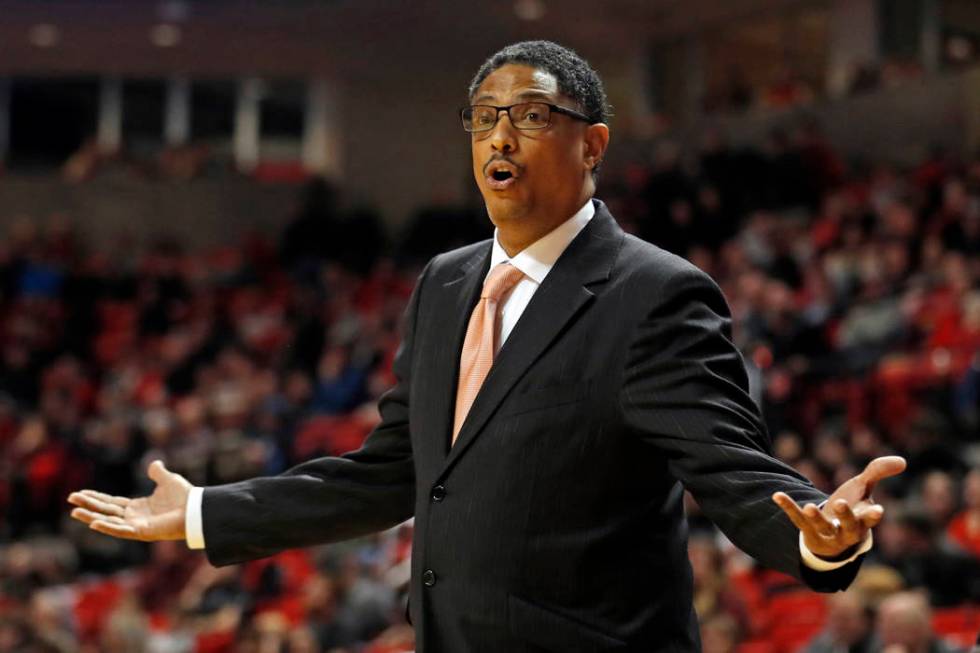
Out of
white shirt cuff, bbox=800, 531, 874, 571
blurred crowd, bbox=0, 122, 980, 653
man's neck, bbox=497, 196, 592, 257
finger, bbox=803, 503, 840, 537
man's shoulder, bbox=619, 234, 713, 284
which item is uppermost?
man's neck, bbox=497, 196, 592, 257

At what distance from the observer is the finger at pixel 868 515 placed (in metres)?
1.87

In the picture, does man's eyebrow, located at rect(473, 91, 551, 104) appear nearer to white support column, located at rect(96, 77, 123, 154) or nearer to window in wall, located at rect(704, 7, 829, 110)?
window in wall, located at rect(704, 7, 829, 110)

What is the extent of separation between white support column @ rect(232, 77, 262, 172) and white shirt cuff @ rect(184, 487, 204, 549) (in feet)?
47.3

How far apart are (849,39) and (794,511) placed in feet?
39.8

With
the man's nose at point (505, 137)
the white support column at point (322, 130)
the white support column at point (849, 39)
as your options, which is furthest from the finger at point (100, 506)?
the white support column at point (322, 130)

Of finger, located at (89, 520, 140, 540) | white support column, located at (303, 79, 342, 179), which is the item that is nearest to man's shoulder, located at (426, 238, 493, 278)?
finger, located at (89, 520, 140, 540)

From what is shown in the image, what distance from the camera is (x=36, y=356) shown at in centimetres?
1309

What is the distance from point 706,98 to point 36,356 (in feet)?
22.7

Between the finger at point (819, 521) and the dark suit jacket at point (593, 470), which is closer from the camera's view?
the finger at point (819, 521)

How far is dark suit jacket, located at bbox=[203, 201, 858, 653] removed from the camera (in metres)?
2.13

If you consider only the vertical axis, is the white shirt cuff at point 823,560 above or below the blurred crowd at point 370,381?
above

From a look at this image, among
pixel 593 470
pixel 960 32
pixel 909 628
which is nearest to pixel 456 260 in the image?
pixel 593 470

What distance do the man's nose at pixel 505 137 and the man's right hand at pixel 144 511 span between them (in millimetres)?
825

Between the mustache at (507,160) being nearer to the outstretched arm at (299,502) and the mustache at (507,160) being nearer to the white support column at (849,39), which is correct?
the outstretched arm at (299,502)
